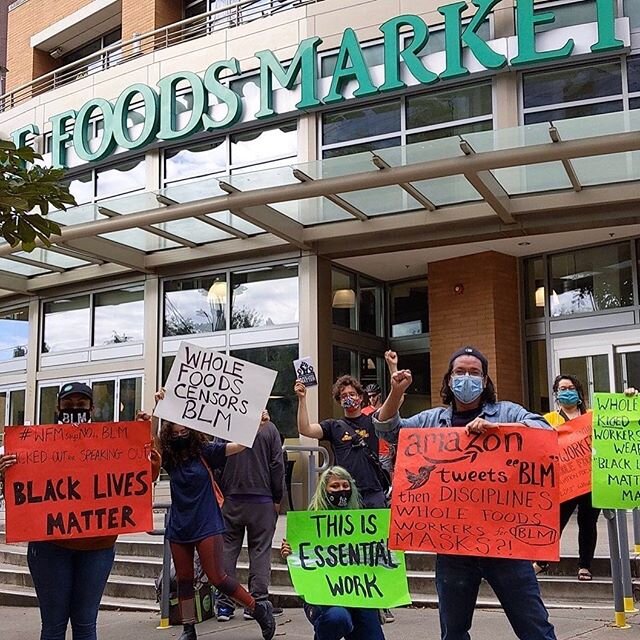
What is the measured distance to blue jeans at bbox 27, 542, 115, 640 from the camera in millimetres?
4645

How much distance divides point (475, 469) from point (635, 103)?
10.0 metres

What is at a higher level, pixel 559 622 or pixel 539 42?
pixel 539 42

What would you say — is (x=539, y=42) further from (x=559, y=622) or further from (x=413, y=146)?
(x=559, y=622)

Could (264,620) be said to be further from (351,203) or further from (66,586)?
(351,203)

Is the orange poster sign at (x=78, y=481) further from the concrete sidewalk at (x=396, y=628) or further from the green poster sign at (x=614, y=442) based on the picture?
the green poster sign at (x=614, y=442)

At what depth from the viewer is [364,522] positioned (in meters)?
4.98

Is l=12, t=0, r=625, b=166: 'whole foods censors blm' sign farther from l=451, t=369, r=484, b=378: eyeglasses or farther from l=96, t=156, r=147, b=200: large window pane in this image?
l=451, t=369, r=484, b=378: eyeglasses

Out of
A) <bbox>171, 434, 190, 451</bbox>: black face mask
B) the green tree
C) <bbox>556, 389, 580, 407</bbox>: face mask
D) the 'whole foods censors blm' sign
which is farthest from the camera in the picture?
the 'whole foods censors blm' sign

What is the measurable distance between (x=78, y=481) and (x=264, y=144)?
1090cm

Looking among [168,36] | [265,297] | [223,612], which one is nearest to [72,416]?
[223,612]

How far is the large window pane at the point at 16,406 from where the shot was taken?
728 inches

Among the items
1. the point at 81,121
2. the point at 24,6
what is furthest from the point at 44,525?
the point at 24,6

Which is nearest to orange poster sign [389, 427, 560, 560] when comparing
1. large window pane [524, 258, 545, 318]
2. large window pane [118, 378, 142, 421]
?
large window pane [524, 258, 545, 318]

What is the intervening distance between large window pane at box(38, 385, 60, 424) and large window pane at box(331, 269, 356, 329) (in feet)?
20.8
